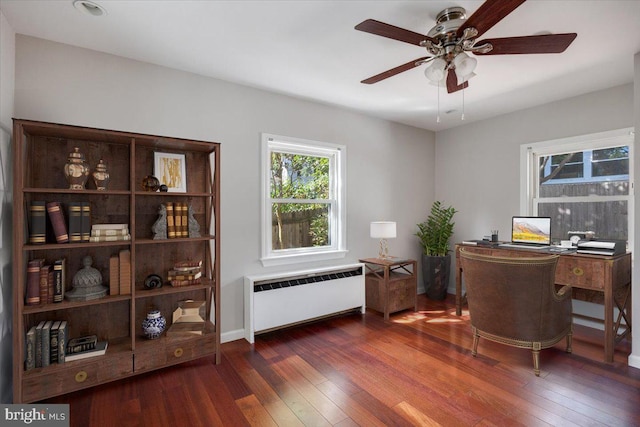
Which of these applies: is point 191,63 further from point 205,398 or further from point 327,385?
point 327,385

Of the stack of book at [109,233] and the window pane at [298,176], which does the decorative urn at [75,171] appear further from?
the window pane at [298,176]

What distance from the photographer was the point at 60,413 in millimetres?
1979

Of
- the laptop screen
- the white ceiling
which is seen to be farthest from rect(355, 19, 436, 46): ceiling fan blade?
the laptop screen

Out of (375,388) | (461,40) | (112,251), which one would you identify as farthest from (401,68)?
(112,251)

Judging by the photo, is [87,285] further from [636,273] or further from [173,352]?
[636,273]

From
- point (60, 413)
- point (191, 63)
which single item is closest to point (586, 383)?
point (60, 413)

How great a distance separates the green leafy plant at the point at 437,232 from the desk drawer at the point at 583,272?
64.4 inches

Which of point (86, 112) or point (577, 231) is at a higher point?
point (86, 112)

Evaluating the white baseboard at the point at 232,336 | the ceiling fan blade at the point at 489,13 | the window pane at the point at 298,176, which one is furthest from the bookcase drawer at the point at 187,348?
the ceiling fan blade at the point at 489,13

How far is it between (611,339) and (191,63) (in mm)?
4263

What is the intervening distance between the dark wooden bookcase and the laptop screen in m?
3.29

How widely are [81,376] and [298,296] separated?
6.06 ft

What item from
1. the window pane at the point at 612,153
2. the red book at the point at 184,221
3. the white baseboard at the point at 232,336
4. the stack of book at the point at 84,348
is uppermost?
the window pane at the point at 612,153

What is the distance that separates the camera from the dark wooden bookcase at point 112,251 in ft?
6.54
